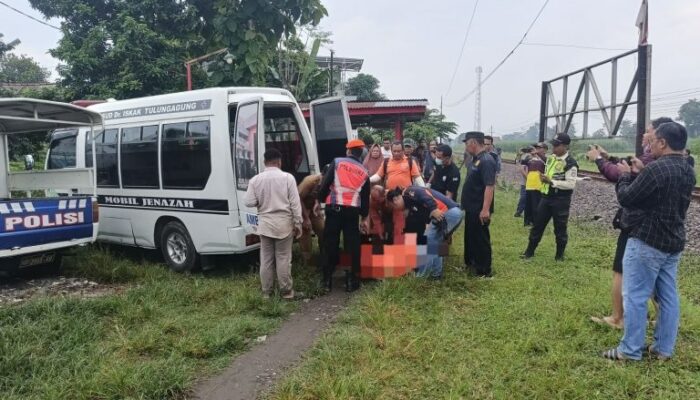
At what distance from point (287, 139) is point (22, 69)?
1641 inches

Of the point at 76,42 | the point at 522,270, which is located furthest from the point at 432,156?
the point at 76,42

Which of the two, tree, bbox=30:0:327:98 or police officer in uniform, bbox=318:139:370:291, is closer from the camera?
police officer in uniform, bbox=318:139:370:291

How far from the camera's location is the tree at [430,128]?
725 inches

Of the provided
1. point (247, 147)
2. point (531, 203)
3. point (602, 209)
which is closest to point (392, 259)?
point (247, 147)

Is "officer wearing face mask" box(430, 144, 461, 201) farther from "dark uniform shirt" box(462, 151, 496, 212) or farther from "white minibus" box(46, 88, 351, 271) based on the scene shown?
"white minibus" box(46, 88, 351, 271)

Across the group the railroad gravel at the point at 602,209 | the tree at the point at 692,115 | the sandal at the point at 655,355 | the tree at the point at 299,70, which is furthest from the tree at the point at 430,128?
the tree at the point at 692,115

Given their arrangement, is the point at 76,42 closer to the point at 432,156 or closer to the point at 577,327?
the point at 432,156

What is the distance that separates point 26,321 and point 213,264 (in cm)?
232

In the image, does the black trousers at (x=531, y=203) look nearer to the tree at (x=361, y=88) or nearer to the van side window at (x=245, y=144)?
the van side window at (x=245, y=144)

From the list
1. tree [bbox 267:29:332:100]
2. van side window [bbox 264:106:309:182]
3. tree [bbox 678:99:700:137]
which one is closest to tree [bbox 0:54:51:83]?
tree [bbox 267:29:332:100]

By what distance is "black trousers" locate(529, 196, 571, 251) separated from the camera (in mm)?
5977

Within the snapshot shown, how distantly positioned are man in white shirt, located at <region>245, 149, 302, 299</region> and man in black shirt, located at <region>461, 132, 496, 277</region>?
200cm

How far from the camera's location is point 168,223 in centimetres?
608

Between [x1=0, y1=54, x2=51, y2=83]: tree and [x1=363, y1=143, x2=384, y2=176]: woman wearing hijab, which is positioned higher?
[x1=0, y1=54, x2=51, y2=83]: tree
